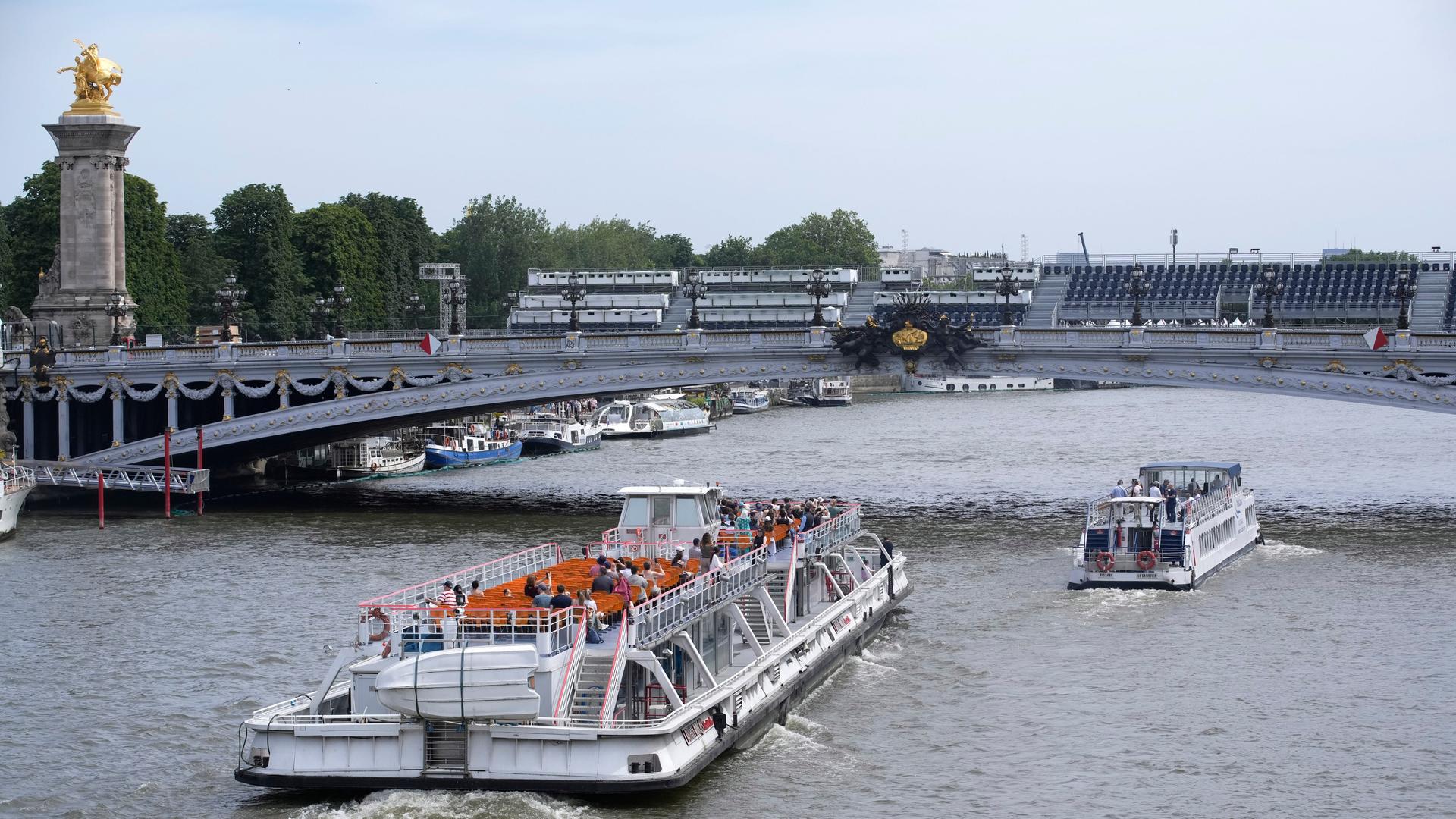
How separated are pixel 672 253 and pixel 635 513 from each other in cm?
14360

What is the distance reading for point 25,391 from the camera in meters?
71.8

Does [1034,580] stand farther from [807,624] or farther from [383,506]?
[383,506]

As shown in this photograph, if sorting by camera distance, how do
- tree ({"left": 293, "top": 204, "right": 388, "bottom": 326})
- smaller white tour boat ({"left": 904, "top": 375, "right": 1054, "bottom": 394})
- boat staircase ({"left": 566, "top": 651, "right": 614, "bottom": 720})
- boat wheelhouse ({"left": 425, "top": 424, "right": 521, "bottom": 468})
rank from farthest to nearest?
1. smaller white tour boat ({"left": 904, "top": 375, "right": 1054, "bottom": 394})
2. tree ({"left": 293, "top": 204, "right": 388, "bottom": 326})
3. boat wheelhouse ({"left": 425, "top": 424, "right": 521, "bottom": 468})
4. boat staircase ({"left": 566, "top": 651, "right": 614, "bottom": 720})

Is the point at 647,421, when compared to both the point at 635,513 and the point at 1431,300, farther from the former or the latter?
the point at 635,513

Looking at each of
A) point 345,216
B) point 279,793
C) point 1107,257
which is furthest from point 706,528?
point 345,216

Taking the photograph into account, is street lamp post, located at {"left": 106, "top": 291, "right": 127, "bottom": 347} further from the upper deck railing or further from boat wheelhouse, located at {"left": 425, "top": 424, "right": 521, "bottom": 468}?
the upper deck railing

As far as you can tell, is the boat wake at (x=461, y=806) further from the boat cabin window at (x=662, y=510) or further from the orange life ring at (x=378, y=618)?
the boat cabin window at (x=662, y=510)

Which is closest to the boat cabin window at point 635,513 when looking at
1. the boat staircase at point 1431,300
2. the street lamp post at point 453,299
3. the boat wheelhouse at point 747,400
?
the street lamp post at point 453,299

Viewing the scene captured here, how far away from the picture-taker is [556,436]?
→ 4011 inches

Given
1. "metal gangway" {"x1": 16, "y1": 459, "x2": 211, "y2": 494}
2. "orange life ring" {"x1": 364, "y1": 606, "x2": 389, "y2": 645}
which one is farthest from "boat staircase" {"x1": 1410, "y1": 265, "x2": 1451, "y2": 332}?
"orange life ring" {"x1": 364, "y1": 606, "x2": 389, "y2": 645}

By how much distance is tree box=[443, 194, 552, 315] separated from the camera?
14950 cm

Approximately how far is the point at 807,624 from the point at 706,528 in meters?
2.83

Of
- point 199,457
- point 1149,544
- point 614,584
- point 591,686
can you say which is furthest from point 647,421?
point 591,686

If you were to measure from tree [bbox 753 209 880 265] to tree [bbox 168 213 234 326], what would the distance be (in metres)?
69.8
